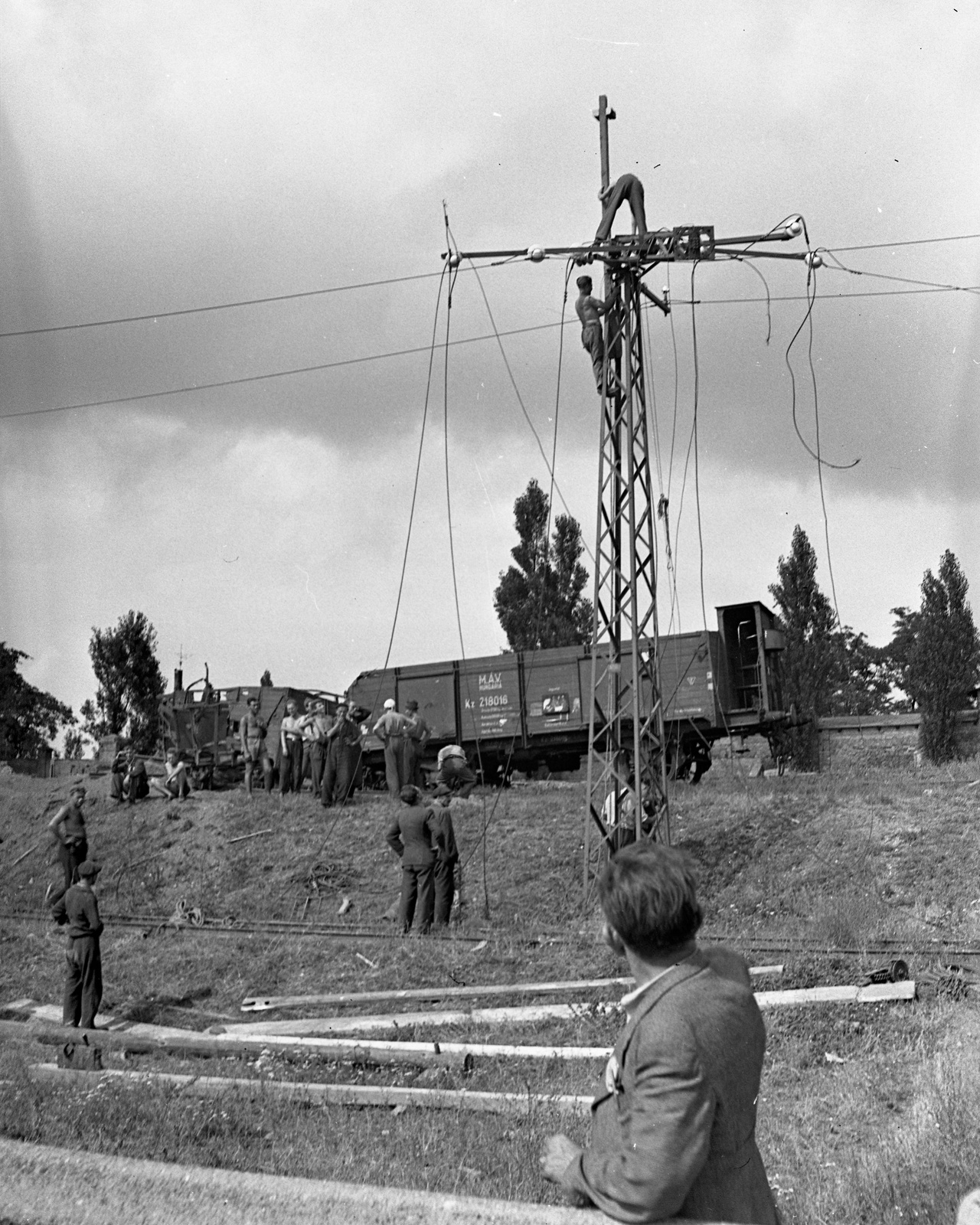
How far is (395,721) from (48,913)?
626 centimetres

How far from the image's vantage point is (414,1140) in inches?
257

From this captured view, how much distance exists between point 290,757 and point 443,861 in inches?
396

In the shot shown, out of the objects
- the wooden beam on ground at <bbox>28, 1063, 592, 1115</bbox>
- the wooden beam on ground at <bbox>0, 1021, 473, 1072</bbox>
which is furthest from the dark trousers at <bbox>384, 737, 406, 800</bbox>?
the wooden beam on ground at <bbox>28, 1063, 592, 1115</bbox>

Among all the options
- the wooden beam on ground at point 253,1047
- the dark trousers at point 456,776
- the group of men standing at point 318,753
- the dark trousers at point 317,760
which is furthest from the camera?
the dark trousers at point 317,760

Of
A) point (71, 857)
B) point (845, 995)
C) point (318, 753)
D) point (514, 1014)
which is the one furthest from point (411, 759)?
point (845, 995)

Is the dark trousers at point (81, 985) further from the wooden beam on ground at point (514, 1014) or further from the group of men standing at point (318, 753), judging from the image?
the group of men standing at point (318, 753)

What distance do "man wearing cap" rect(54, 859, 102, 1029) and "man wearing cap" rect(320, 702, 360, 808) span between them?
33.6ft

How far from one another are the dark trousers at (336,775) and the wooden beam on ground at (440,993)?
932cm

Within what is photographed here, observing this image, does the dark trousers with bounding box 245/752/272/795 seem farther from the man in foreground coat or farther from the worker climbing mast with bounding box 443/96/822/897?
the man in foreground coat

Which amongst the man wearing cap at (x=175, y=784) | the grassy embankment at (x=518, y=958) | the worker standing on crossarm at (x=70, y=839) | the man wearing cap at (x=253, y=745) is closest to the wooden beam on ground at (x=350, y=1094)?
the grassy embankment at (x=518, y=958)

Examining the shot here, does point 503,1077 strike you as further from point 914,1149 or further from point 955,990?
point 955,990

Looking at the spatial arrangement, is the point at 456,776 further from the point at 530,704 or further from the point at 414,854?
the point at 414,854

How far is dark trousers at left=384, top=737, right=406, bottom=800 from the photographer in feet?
67.8

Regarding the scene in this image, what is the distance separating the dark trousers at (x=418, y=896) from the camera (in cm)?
1402
